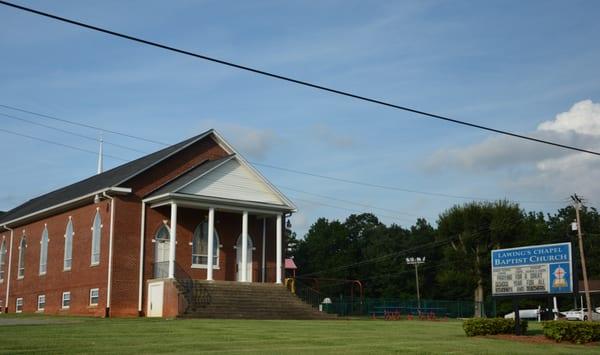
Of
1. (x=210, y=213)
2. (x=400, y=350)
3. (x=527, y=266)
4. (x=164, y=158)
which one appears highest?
(x=164, y=158)

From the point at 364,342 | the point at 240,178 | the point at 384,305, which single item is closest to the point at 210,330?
the point at 364,342

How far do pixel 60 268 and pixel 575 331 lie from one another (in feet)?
94.5

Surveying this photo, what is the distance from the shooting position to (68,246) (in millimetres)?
40906

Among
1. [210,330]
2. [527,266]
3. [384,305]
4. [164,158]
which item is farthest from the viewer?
[384,305]

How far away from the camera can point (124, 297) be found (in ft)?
118

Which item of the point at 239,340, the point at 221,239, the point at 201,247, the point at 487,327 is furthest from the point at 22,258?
the point at 487,327

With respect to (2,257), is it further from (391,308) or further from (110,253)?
(391,308)

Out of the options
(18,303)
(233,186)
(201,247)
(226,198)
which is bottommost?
(18,303)

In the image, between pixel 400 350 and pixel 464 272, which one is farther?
pixel 464 272

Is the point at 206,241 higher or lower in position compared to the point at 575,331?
higher

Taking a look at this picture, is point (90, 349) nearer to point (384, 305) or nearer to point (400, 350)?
point (400, 350)

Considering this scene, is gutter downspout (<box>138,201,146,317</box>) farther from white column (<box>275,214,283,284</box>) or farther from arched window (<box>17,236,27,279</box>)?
arched window (<box>17,236,27,279</box>)

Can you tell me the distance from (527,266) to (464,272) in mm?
48424

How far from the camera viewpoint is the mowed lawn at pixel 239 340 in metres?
18.0
